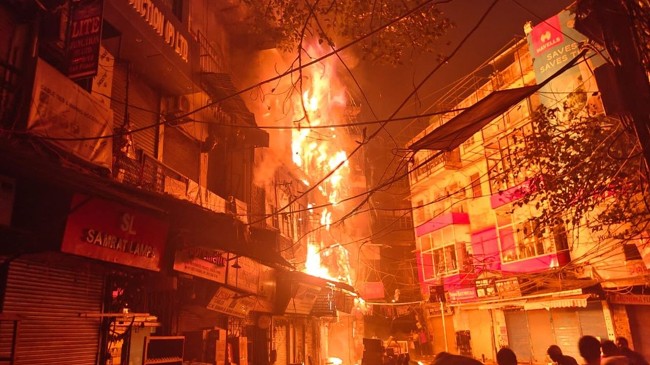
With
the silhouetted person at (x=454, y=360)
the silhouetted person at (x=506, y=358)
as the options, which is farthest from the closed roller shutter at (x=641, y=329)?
the silhouetted person at (x=454, y=360)

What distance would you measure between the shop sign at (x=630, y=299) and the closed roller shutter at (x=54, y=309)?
69.3 feet

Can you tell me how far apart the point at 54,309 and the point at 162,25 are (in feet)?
23.5

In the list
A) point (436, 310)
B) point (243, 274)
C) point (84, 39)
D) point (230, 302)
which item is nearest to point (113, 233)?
point (84, 39)

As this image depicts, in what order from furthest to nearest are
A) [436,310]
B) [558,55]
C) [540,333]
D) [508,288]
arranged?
[436,310] < [508,288] < [540,333] < [558,55]

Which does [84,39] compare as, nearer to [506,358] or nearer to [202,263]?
[202,263]

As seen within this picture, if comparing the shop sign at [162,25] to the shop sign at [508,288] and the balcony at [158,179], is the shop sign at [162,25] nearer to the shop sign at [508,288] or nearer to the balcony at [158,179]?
the balcony at [158,179]

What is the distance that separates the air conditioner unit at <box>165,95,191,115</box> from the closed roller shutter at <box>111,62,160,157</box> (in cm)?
44

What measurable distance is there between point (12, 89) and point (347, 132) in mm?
27416

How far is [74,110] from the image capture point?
7590 millimetres

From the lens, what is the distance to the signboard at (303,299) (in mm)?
17219

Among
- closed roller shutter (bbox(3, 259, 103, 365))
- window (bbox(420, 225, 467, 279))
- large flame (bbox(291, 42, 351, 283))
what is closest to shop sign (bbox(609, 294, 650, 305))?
window (bbox(420, 225, 467, 279))

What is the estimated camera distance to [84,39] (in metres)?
7.88

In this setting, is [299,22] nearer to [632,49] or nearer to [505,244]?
[632,49]

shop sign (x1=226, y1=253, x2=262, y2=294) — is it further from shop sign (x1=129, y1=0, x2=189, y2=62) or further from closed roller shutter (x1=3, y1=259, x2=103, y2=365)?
shop sign (x1=129, y1=0, x2=189, y2=62)
